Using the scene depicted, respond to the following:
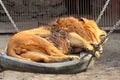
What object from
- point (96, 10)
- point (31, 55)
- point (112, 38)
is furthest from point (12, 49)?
point (96, 10)

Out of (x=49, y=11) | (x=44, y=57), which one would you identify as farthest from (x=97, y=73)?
(x=49, y=11)

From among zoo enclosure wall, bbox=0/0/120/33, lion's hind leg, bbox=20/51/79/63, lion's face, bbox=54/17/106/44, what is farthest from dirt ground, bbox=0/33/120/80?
zoo enclosure wall, bbox=0/0/120/33

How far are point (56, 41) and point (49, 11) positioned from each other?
613 cm

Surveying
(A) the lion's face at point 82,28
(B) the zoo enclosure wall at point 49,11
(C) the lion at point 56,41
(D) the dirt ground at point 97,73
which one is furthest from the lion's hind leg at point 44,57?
(B) the zoo enclosure wall at point 49,11

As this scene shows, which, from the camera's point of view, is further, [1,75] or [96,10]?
[96,10]

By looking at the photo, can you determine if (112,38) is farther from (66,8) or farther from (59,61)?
(59,61)

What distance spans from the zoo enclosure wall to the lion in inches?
197

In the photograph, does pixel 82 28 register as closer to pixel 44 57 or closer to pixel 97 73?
pixel 44 57

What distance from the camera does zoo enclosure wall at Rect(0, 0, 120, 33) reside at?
11859 mm

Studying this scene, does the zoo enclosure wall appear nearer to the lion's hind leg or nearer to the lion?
the lion

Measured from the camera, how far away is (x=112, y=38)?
1112 centimetres

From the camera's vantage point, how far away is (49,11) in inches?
492

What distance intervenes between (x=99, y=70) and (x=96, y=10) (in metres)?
3.77

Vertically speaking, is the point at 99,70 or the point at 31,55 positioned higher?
the point at 31,55
